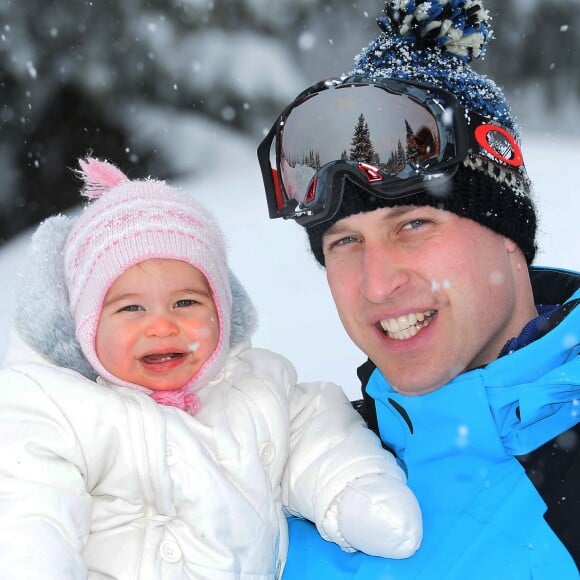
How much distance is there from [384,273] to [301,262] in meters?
3.94

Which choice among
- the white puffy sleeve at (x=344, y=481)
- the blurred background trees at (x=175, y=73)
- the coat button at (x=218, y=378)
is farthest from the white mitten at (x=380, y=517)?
the blurred background trees at (x=175, y=73)

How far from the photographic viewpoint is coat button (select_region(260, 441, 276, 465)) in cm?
203

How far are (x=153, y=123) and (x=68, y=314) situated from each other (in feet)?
24.6

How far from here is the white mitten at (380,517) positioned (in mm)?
1725

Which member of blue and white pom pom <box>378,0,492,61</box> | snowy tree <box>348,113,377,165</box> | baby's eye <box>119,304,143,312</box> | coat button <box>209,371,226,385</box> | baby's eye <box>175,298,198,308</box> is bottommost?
coat button <box>209,371,226,385</box>

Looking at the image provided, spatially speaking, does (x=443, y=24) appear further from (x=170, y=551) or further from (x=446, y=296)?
(x=170, y=551)

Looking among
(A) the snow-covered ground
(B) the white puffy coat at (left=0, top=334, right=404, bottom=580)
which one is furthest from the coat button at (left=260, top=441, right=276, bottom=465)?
(A) the snow-covered ground

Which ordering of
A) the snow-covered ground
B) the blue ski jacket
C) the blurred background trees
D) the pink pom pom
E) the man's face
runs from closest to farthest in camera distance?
the blue ski jacket < the man's face < the pink pom pom < the snow-covered ground < the blurred background trees

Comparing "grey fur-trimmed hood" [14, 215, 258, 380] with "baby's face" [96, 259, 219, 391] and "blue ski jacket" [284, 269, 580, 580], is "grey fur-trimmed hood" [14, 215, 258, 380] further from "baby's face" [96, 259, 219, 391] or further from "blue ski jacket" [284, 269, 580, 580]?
"blue ski jacket" [284, 269, 580, 580]

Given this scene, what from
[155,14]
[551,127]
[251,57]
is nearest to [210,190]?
[251,57]

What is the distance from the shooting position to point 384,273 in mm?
1923

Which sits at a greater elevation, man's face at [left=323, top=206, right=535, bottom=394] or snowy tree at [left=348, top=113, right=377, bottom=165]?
snowy tree at [left=348, top=113, right=377, bottom=165]

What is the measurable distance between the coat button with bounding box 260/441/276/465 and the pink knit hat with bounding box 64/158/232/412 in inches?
9.3

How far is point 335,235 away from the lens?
2062mm
